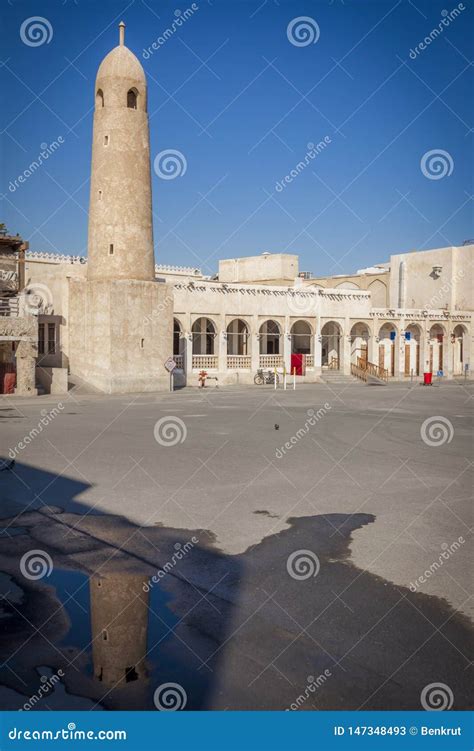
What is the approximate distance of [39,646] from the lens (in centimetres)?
518

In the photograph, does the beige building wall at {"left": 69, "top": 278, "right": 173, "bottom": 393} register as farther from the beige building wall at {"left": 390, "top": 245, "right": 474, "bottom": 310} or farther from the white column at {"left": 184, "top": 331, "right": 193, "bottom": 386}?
the beige building wall at {"left": 390, "top": 245, "right": 474, "bottom": 310}

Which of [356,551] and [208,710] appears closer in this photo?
[208,710]

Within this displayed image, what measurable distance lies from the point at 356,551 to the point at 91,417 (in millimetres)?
14094

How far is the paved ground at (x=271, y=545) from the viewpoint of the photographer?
4836 millimetres

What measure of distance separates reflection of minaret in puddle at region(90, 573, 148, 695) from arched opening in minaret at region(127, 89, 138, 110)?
28214 mm

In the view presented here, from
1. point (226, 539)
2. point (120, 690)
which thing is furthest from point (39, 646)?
point (226, 539)

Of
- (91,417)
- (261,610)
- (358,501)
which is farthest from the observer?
(91,417)

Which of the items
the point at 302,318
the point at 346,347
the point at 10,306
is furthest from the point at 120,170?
the point at 346,347

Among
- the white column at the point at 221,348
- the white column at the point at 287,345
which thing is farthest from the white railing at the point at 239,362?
the white column at the point at 287,345

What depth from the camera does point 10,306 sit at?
3008 cm

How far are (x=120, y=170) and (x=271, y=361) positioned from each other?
1458 centimetres

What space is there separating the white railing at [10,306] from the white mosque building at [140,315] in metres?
0.11

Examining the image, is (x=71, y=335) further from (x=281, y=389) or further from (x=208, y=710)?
(x=208, y=710)

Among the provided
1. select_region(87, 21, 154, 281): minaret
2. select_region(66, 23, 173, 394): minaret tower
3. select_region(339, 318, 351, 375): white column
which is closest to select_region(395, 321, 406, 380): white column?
select_region(339, 318, 351, 375): white column
